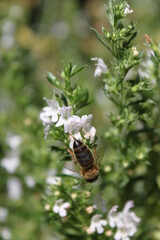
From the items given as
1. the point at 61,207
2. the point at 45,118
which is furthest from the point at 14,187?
the point at 45,118

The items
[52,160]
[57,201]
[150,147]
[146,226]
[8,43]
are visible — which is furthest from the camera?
[8,43]

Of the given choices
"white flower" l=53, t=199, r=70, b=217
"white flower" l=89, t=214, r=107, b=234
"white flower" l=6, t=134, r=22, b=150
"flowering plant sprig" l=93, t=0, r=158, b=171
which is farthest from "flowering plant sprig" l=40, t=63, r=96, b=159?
"white flower" l=6, t=134, r=22, b=150

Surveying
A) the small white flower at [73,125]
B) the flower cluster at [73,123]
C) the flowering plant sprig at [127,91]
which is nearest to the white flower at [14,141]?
the flowering plant sprig at [127,91]

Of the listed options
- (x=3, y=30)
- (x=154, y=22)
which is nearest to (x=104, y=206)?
(x=3, y=30)

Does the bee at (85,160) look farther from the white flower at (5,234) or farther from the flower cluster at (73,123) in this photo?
the white flower at (5,234)

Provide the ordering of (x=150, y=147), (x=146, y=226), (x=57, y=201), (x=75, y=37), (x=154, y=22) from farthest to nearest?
1. (x=75, y=37)
2. (x=154, y=22)
3. (x=146, y=226)
4. (x=150, y=147)
5. (x=57, y=201)

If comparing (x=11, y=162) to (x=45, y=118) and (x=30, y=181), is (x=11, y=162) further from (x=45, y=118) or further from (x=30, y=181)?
(x=45, y=118)

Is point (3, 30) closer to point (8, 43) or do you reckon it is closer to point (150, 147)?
point (8, 43)

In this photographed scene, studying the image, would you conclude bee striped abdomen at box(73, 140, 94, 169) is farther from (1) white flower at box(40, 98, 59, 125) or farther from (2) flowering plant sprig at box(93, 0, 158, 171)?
(2) flowering plant sprig at box(93, 0, 158, 171)
